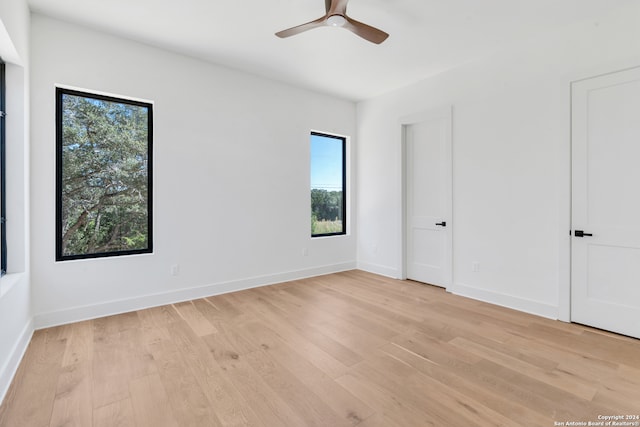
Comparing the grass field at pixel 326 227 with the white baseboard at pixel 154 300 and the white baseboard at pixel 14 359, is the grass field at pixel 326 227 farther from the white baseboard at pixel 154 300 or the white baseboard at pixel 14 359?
the white baseboard at pixel 14 359

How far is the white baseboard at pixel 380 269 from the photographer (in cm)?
482

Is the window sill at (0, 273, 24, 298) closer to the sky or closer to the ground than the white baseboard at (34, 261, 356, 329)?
closer to the sky

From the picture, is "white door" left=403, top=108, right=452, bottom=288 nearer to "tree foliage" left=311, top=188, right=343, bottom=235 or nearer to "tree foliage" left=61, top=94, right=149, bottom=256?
"tree foliage" left=311, top=188, right=343, bottom=235

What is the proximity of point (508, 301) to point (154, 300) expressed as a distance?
13.2ft

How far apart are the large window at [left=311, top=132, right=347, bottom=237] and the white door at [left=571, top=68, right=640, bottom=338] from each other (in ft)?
10.6

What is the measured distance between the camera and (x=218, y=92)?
3.90m

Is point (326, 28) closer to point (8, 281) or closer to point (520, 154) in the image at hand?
point (520, 154)

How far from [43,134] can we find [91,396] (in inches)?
95.1

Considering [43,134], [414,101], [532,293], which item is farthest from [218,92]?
[532,293]

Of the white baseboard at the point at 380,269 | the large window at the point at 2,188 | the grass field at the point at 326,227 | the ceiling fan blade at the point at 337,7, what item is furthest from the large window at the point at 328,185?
the large window at the point at 2,188

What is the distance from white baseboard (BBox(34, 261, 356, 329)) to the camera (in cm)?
296

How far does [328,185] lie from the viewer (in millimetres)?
5297

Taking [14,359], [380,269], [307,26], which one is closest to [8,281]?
[14,359]

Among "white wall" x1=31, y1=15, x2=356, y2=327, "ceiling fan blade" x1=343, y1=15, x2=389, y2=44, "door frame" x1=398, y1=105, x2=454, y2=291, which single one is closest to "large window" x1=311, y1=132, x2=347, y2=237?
"white wall" x1=31, y1=15, x2=356, y2=327
